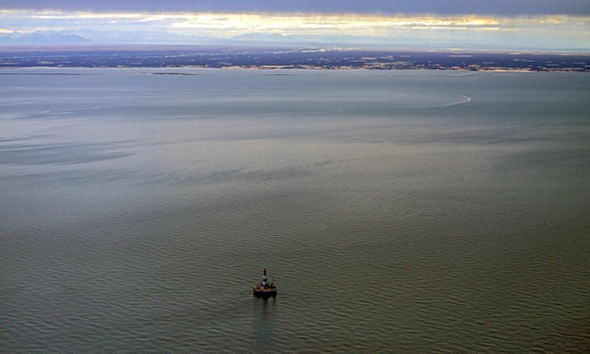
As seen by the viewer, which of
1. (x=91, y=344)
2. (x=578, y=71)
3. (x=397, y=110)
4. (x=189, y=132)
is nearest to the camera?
(x=91, y=344)

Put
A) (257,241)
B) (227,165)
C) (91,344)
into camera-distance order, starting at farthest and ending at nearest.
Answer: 1. (227,165)
2. (257,241)
3. (91,344)

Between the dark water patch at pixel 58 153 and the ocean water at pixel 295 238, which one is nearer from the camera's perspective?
the ocean water at pixel 295 238

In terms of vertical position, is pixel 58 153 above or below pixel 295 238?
above

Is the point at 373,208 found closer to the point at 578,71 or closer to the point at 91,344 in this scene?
the point at 91,344

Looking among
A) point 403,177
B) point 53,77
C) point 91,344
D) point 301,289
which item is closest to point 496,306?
point 301,289

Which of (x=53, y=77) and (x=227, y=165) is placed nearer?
(x=227, y=165)

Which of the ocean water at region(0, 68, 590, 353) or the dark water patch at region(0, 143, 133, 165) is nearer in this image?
the ocean water at region(0, 68, 590, 353)
